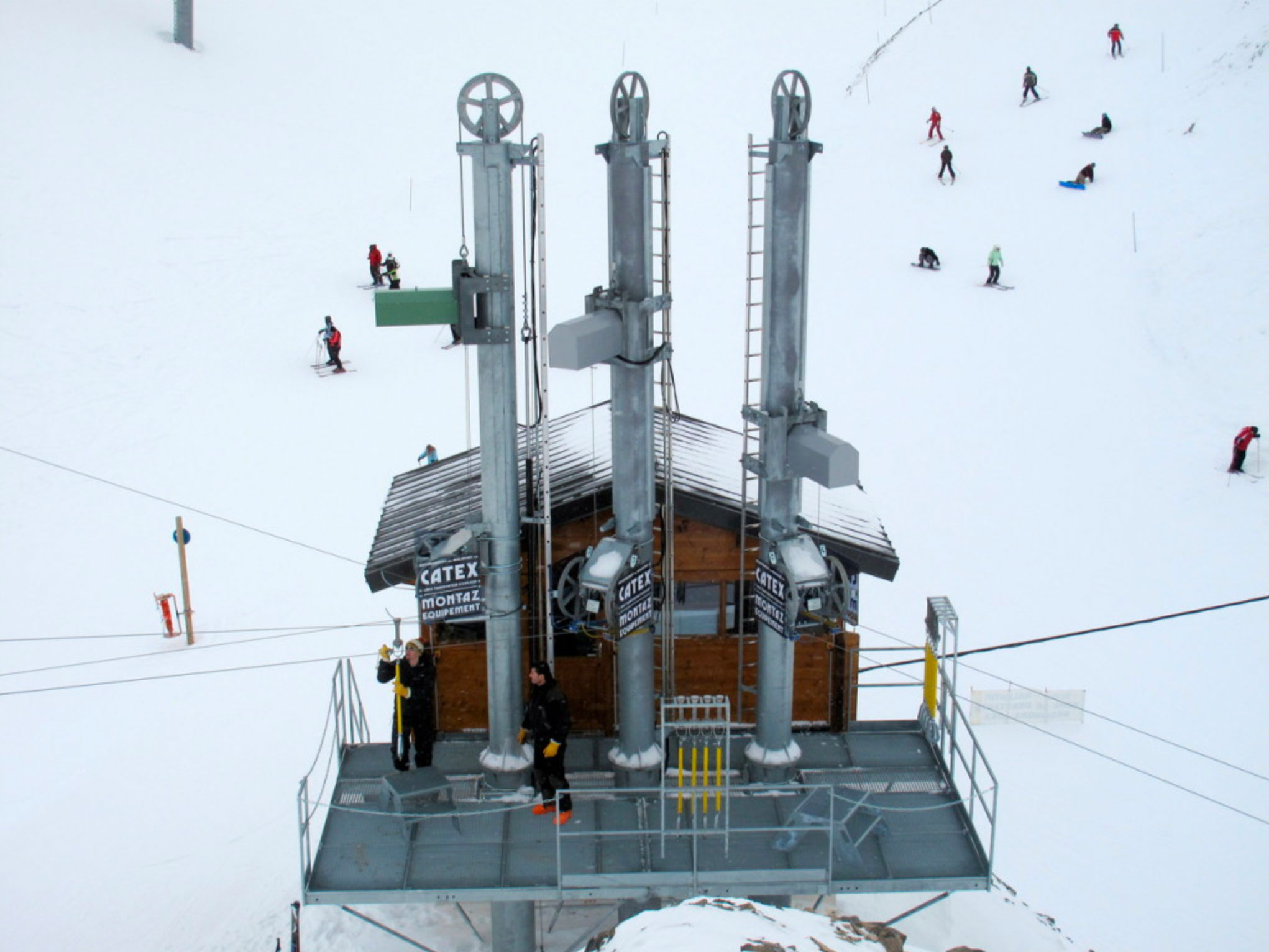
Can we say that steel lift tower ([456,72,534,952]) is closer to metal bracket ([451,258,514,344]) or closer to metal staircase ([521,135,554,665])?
metal bracket ([451,258,514,344])

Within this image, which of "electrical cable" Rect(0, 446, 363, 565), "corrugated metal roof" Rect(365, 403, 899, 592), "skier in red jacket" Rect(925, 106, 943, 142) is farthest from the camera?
"skier in red jacket" Rect(925, 106, 943, 142)

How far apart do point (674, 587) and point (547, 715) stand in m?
2.33

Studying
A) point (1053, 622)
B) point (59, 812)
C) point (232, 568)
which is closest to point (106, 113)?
point (232, 568)

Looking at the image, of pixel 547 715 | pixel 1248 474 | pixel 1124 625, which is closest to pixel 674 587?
pixel 547 715

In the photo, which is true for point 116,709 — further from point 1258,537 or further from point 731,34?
point 731,34

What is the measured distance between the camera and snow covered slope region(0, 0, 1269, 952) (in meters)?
16.1

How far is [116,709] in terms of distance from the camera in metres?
18.5

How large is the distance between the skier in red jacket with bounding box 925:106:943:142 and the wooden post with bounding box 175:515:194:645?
101ft

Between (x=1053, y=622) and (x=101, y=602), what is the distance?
631 inches

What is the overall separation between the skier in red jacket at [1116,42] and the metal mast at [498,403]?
37852mm

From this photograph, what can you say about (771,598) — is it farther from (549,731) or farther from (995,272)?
(995,272)

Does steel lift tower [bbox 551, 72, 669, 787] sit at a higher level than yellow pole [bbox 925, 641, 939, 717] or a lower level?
higher

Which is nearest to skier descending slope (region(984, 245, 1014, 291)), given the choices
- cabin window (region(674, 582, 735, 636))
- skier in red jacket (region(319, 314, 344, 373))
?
skier in red jacket (region(319, 314, 344, 373))

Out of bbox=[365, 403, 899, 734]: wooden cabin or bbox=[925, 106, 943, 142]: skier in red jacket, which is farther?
bbox=[925, 106, 943, 142]: skier in red jacket
